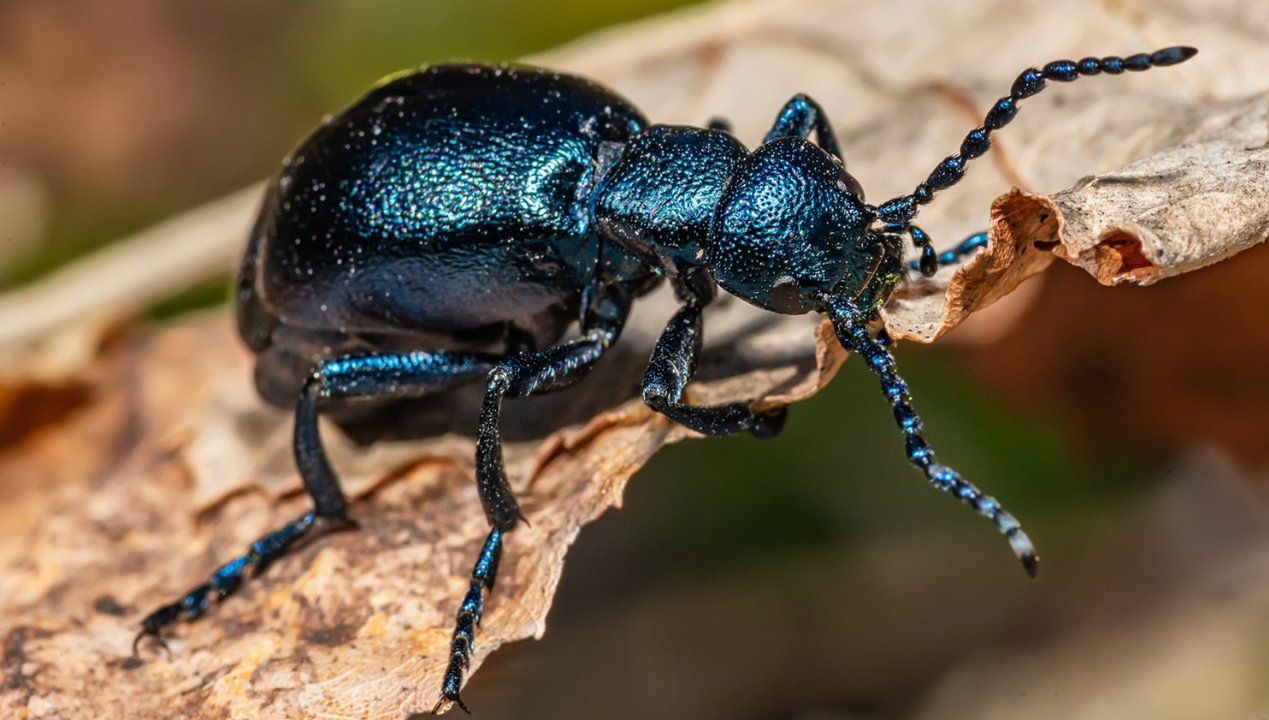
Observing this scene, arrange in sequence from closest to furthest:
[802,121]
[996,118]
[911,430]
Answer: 1. [911,430]
2. [996,118]
3. [802,121]

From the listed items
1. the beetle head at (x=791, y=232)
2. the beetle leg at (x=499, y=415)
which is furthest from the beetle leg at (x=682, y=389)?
the beetle leg at (x=499, y=415)

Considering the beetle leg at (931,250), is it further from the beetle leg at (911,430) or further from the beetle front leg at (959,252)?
the beetle leg at (911,430)

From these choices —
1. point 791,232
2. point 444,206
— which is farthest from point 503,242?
point 791,232

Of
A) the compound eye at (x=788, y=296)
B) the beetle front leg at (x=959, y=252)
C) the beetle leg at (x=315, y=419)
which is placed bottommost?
the beetle leg at (x=315, y=419)

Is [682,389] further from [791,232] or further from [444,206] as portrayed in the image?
[444,206]

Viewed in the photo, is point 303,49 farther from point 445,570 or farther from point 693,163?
point 445,570

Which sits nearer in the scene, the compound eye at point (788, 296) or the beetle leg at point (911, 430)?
the beetle leg at point (911, 430)

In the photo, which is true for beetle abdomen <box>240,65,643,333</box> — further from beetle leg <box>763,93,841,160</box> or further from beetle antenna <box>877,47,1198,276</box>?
beetle antenna <box>877,47,1198,276</box>

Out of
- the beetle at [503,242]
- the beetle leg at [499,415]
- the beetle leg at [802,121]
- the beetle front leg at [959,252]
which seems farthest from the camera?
the beetle leg at [802,121]
